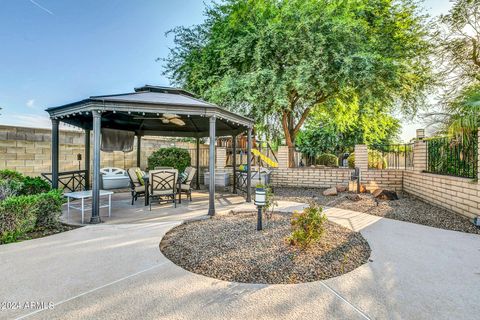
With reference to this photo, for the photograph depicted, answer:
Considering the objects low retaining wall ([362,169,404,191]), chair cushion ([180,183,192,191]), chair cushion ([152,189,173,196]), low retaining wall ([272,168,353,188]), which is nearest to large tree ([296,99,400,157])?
low retaining wall ([362,169,404,191])

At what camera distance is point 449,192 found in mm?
5504

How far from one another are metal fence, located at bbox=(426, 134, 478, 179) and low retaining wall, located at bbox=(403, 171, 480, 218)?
20 centimetres

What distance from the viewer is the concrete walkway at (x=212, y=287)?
2043mm

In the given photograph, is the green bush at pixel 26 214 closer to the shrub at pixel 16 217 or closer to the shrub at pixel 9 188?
the shrub at pixel 16 217

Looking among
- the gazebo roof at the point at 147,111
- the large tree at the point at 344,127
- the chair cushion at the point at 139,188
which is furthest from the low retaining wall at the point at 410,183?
the chair cushion at the point at 139,188

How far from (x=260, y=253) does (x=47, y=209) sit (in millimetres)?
3778

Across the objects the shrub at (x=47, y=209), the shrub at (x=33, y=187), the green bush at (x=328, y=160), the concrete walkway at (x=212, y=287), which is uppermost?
the green bush at (x=328, y=160)

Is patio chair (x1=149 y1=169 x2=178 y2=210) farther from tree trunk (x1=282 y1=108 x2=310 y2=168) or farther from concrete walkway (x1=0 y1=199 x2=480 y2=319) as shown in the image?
tree trunk (x1=282 y1=108 x2=310 y2=168)

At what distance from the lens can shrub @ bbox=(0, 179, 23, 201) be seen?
13.9 feet

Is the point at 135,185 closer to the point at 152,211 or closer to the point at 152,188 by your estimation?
the point at 152,188

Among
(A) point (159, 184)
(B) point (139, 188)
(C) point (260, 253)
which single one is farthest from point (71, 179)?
(C) point (260, 253)

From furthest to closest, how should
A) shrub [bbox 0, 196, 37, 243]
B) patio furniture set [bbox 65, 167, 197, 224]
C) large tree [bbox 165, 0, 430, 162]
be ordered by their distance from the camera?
large tree [bbox 165, 0, 430, 162]
patio furniture set [bbox 65, 167, 197, 224]
shrub [bbox 0, 196, 37, 243]

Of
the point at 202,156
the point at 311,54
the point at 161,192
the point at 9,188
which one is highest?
the point at 311,54

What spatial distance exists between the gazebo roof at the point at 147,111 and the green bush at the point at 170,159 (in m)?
1.04
